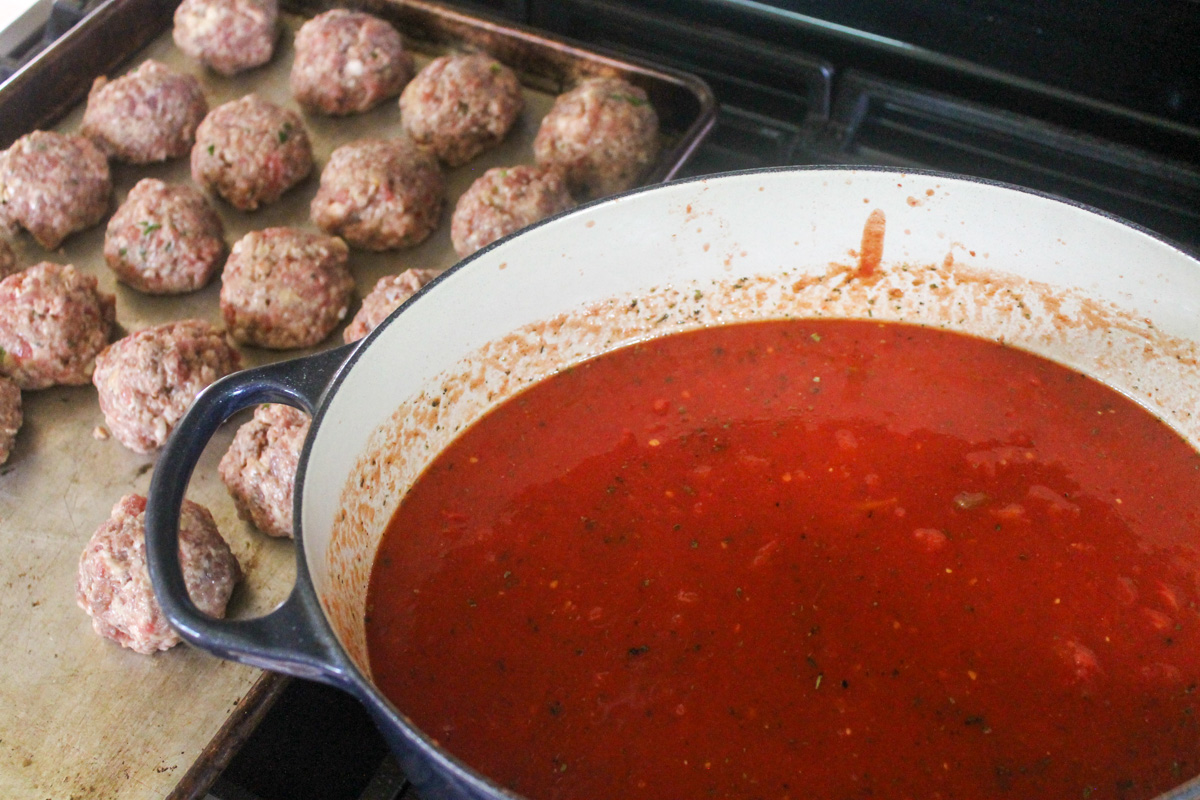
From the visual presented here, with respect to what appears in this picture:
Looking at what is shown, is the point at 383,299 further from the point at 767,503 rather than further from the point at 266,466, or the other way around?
the point at 767,503

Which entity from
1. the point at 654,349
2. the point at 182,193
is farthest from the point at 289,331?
the point at 654,349

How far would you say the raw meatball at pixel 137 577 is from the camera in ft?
6.08

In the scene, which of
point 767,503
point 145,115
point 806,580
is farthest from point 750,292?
point 145,115

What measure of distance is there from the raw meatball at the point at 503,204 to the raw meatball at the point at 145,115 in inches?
32.3

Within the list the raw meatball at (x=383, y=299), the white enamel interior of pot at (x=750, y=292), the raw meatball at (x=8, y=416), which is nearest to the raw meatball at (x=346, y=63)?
the raw meatball at (x=383, y=299)

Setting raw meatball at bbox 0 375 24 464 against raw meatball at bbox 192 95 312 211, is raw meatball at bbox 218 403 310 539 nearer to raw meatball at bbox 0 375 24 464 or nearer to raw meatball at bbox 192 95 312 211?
raw meatball at bbox 0 375 24 464

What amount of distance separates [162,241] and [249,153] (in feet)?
1.02

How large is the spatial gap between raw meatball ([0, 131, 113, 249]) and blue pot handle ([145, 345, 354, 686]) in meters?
1.45

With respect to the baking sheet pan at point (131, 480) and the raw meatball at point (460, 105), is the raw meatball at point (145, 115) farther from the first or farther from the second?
the raw meatball at point (460, 105)

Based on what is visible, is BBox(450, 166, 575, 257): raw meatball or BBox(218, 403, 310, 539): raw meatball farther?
BBox(450, 166, 575, 257): raw meatball

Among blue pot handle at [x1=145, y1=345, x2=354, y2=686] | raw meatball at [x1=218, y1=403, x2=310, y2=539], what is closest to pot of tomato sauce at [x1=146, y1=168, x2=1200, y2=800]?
blue pot handle at [x1=145, y1=345, x2=354, y2=686]

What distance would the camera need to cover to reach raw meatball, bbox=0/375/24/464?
7.22 feet

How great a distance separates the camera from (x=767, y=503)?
1698 mm

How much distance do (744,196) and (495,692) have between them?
0.91 m
